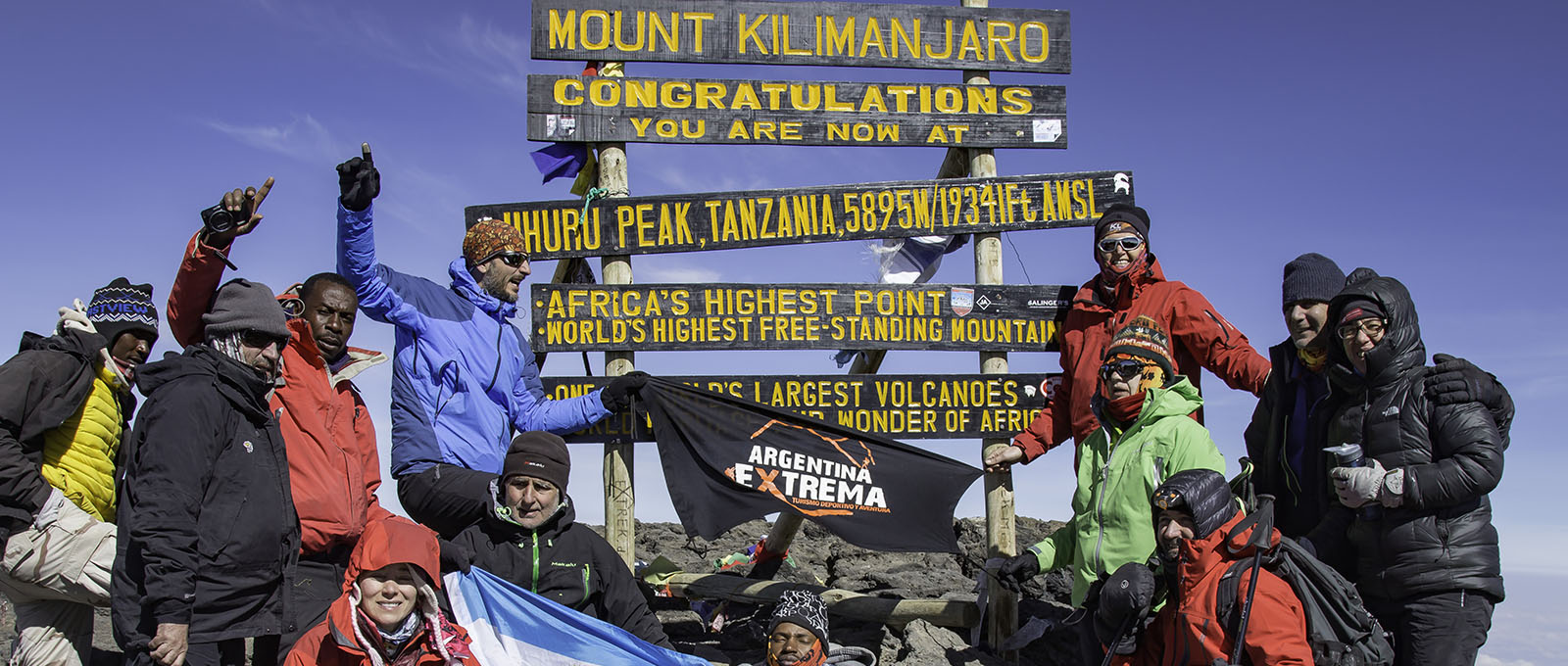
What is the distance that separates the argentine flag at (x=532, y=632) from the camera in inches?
173

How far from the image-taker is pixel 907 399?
7605 millimetres

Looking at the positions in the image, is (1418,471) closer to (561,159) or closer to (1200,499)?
(1200,499)

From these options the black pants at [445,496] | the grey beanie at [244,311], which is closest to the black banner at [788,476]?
the black pants at [445,496]

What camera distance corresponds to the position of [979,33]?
7.98 metres

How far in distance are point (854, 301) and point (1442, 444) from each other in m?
3.91

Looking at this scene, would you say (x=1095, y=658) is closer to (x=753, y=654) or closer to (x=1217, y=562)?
(x=1217, y=562)

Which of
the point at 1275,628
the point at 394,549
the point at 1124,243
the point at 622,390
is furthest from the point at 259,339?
the point at 1124,243

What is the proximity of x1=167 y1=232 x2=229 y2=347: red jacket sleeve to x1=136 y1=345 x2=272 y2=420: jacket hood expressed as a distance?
0.62 ft

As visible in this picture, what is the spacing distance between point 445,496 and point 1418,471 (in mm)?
4300

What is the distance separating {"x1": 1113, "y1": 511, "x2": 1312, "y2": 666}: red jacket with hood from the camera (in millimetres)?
3736

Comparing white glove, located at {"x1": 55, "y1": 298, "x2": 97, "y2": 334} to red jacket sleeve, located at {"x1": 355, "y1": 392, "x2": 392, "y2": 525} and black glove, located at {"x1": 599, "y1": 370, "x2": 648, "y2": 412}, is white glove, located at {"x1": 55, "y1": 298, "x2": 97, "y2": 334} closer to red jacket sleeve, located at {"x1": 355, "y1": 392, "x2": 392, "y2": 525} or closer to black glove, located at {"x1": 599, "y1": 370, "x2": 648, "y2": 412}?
red jacket sleeve, located at {"x1": 355, "y1": 392, "x2": 392, "y2": 525}

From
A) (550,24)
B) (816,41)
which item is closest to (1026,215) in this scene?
(816,41)

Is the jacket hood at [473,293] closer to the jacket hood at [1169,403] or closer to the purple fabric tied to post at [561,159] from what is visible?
the purple fabric tied to post at [561,159]

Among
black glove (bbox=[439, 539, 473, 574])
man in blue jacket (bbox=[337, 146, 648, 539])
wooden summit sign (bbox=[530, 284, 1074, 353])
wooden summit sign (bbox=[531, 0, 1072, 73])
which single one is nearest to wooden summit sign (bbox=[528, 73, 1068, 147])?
wooden summit sign (bbox=[531, 0, 1072, 73])
